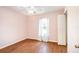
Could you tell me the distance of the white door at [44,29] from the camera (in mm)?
4778

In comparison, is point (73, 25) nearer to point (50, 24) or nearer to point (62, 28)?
point (62, 28)

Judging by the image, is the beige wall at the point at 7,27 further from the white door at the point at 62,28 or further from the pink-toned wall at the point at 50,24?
the white door at the point at 62,28

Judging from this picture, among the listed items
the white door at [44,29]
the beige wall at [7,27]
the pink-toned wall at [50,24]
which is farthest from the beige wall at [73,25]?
the white door at [44,29]

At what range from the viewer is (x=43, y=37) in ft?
16.0

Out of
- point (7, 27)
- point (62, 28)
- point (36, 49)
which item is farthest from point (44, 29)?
point (7, 27)

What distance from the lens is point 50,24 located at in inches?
183

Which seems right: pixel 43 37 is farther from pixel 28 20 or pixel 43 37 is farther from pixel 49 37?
pixel 28 20

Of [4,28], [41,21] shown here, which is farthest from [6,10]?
[41,21]

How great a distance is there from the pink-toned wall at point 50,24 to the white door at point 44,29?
0.64 ft

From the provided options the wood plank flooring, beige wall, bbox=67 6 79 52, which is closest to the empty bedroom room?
the wood plank flooring

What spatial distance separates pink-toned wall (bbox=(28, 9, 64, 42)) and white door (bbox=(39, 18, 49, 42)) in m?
0.19

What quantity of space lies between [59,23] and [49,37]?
1205 mm

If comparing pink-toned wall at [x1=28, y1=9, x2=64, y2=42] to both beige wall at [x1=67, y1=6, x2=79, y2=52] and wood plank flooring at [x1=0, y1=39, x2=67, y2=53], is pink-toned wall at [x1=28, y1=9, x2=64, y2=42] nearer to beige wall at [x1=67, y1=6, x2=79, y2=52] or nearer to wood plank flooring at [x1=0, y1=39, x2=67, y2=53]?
wood plank flooring at [x1=0, y1=39, x2=67, y2=53]

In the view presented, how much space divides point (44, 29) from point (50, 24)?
514 millimetres
